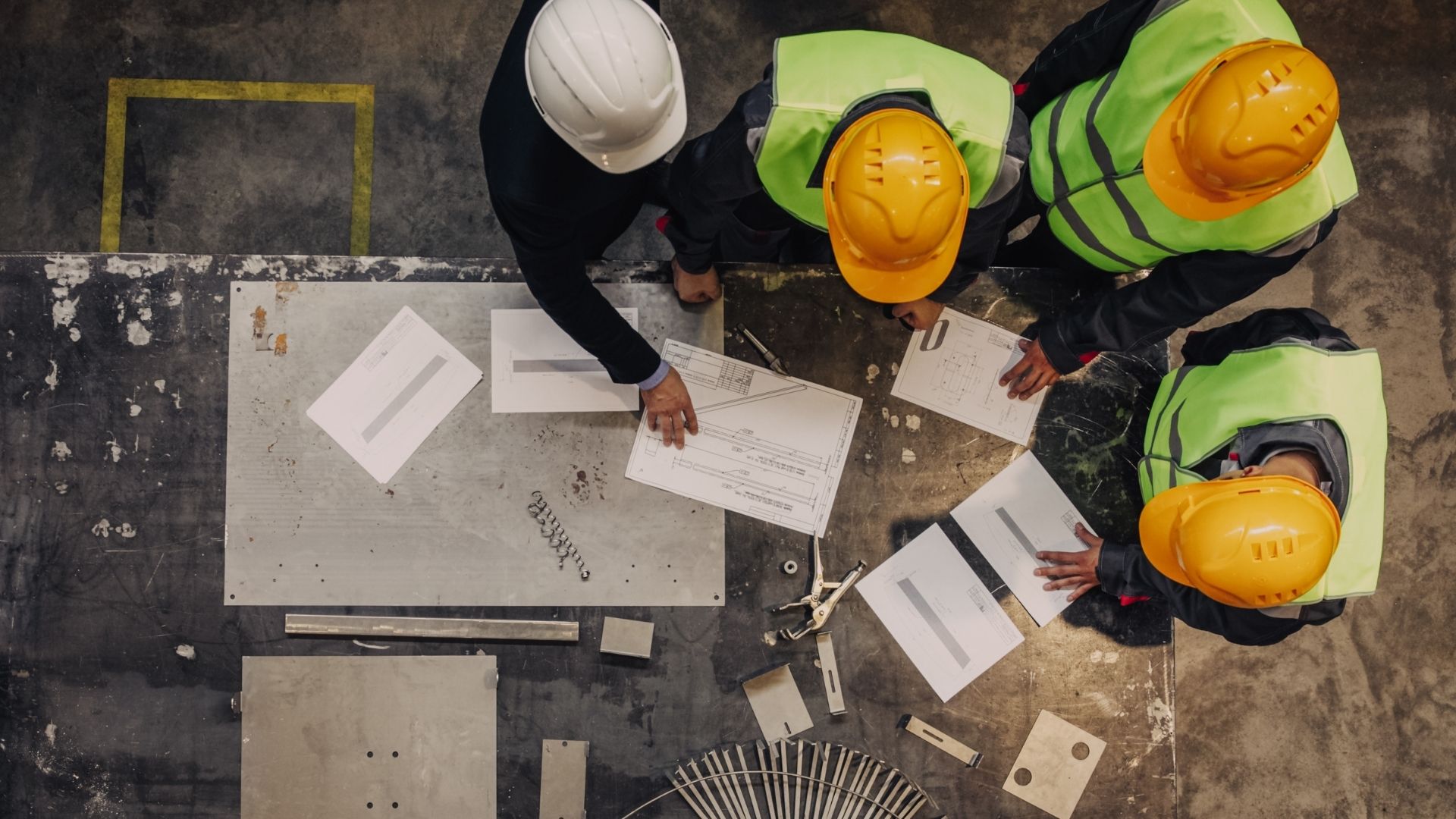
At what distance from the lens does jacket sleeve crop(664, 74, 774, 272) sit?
1.99 meters

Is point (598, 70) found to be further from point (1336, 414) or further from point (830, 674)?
point (1336, 414)

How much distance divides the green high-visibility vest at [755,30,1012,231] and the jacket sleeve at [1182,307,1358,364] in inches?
31.5

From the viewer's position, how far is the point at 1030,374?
2.42m

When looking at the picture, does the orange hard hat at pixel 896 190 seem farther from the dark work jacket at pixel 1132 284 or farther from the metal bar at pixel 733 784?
the metal bar at pixel 733 784

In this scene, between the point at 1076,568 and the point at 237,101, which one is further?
the point at 237,101

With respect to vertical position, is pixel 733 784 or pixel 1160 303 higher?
pixel 1160 303

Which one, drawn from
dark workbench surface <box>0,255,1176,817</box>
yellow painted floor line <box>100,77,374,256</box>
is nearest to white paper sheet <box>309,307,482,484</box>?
dark workbench surface <box>0,255,1176,817</box>

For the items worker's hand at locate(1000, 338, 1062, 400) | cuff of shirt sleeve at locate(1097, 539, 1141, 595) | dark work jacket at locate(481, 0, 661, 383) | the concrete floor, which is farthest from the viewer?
the concrete floor

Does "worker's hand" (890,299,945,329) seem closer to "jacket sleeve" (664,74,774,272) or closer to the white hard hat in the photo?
"jacket sleeve" (664,74,774,272)

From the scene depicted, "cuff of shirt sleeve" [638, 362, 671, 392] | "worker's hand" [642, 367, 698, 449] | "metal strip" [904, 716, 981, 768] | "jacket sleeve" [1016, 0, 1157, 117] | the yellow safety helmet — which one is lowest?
"metal strip" [904, 716, 981, 768]

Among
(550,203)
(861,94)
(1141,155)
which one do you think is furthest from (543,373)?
(1141,155)

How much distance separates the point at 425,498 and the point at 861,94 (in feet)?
4.94

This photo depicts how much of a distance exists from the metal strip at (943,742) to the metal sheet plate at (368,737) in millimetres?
1117

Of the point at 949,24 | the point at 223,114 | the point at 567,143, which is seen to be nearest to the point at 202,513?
the point at 567,143
